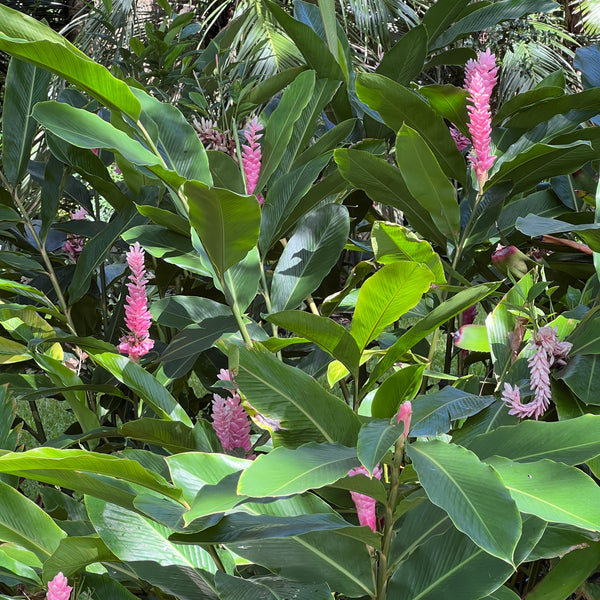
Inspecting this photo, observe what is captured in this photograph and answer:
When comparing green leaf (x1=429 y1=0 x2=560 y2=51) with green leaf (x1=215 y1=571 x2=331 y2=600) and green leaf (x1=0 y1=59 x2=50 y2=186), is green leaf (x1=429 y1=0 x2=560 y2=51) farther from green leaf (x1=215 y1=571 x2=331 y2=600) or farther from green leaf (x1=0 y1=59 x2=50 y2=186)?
green leaf (x1=215 y1=571 x2=331 y2=600)

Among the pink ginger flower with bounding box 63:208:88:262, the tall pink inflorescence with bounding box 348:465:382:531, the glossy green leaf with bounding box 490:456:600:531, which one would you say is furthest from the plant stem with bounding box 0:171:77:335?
the glossy green leaf with bounding box 490:456:600:531

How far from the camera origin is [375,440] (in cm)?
42

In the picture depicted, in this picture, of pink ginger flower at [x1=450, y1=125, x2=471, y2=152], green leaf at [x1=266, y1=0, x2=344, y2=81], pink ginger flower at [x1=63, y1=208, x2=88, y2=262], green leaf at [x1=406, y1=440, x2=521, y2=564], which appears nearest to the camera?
green leaf at [x1=406, y1=440, x2=521, y2=564]

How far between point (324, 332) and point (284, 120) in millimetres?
299

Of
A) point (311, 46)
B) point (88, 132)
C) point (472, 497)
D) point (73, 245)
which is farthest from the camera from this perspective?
point (73, 245)

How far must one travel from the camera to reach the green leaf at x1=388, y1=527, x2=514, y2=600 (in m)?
0.50

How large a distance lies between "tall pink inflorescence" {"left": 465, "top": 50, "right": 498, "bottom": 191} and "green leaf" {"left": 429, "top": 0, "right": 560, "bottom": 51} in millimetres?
268

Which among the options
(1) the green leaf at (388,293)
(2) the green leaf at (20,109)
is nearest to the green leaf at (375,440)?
(1) the green leaf at (388,293)

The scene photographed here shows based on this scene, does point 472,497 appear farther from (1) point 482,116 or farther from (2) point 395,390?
(1) point 482,116

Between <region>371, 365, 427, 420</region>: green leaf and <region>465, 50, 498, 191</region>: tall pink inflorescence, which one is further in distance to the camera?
<region>465, 50, 498, 191</region>: tall pink inflorescence

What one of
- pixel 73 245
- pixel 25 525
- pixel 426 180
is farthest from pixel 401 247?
pixel 73 245

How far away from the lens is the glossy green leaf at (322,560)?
0.52 metres

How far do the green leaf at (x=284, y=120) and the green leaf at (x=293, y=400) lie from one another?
29 cm

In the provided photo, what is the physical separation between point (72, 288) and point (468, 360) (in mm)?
549
